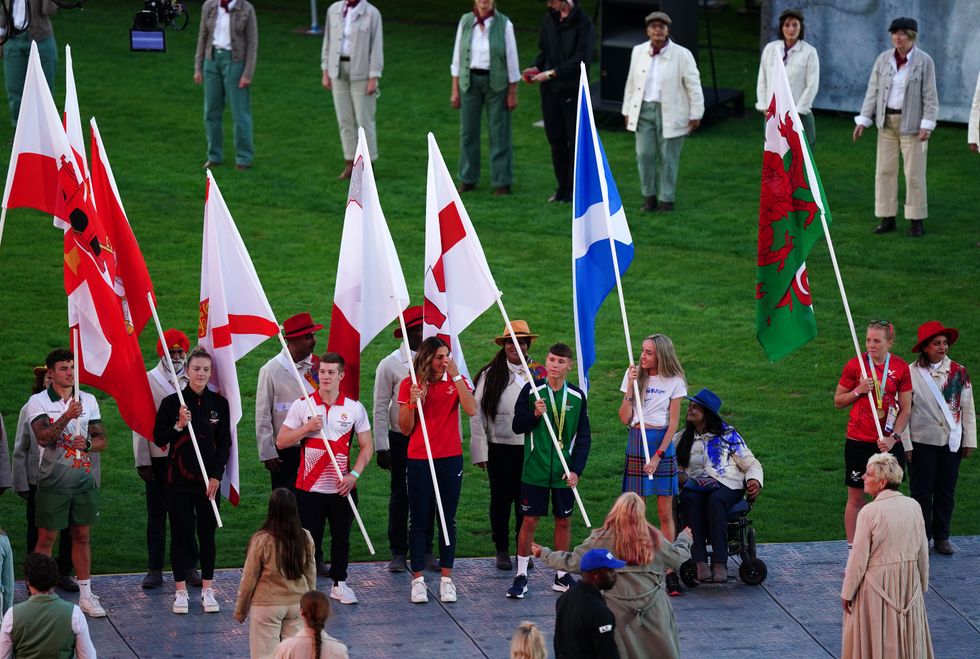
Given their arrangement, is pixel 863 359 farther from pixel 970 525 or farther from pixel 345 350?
pixel 345 350

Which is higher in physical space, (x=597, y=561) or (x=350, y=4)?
(x=350, y=4)

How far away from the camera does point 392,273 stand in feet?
38.5

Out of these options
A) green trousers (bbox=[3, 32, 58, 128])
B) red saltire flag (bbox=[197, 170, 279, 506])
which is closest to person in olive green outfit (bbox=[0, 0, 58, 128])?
green trousers (bbox=[3, 32, 58, 128])

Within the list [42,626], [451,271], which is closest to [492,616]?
[451,271]

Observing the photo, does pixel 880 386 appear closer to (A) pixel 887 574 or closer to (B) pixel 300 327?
(A) pixel 887 574

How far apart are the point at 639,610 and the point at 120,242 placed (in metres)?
4.85

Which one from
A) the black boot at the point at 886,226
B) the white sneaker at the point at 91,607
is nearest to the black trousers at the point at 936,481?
the white sneaker at the point at 91,607

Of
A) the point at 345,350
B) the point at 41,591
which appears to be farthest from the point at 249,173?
the point at 41,591

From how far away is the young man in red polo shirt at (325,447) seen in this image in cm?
1104

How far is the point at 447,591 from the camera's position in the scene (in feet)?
37.2

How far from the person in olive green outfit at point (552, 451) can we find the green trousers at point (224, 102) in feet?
33.7

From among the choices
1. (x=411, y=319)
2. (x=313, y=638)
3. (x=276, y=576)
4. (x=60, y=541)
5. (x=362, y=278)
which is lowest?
(x=60, y=541)

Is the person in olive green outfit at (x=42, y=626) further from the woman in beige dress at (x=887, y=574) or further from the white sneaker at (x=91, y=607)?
the woman in beige dress at (x=887, y=574)

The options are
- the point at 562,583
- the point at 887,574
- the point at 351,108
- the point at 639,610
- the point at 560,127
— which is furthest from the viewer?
the point at 351,108
